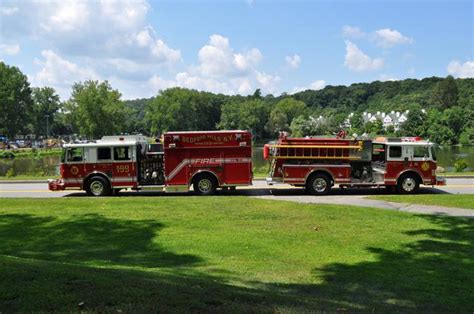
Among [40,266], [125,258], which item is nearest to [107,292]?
[40,266]

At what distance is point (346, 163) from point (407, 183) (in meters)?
Result: 2.74

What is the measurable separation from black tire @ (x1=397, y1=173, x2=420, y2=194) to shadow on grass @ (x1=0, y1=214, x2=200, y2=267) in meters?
11.3

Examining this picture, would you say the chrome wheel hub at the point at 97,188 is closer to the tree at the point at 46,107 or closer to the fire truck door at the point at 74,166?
the fire truck door at the point at 74,166

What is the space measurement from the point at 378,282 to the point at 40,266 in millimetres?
4995

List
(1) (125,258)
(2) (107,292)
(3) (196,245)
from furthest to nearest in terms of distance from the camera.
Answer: (3) (196,245) → (1) (125,258) → (2) (107,292)

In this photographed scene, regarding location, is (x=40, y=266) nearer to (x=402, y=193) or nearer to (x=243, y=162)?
(x=243, y=162)

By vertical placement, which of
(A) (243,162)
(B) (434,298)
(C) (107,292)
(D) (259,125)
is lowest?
(B) (434,298)

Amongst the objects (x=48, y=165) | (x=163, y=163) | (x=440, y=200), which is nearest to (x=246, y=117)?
(x=48, y=165)

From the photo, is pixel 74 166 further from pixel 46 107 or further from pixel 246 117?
pixel 46 107

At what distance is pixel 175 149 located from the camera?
18906 millimetres

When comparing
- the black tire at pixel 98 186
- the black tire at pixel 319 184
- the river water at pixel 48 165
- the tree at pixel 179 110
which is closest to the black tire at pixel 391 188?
the black tire at pixel 319 184

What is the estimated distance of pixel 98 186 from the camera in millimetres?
19531

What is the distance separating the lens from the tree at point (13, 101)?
114750 millimetres

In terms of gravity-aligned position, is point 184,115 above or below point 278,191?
above
